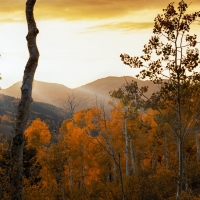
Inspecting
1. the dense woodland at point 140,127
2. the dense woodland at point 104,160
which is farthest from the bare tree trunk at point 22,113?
the dense woodland at point 104,160

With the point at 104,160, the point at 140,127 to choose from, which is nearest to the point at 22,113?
the point at 140,127

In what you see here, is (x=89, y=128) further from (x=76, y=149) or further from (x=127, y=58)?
(x=127, y=58)

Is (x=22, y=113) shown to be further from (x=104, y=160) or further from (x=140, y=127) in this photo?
(x=104, y=160)

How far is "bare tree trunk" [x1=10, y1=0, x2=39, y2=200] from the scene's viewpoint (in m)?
5.23

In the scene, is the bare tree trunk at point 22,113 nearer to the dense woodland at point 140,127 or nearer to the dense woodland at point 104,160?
the dense woodland at point 140,127

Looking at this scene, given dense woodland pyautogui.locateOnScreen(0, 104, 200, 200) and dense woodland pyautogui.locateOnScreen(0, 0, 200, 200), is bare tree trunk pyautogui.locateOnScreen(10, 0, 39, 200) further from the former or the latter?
dense woodland pyautogui.locateOnScreen(0, 104, 200, 200)

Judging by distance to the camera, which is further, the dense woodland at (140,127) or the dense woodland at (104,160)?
the dense woodland at (104,160)

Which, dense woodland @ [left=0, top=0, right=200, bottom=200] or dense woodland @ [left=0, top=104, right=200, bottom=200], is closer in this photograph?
dense woodland @ [left=0, top=0, right=200, bottom=200]

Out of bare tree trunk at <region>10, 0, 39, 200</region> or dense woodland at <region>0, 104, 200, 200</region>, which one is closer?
bare tree trunk at <region>10, 0, 39, 200</region>

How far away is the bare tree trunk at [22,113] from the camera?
5.23 meters

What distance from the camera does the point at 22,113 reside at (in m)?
5.23

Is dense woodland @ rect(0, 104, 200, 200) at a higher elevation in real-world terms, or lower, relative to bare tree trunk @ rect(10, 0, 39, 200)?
lower

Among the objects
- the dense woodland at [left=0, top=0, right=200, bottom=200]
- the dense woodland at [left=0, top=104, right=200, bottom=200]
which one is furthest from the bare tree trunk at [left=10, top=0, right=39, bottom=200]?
the dense woodland at [left=0, top=104, right=200, bottom=200]

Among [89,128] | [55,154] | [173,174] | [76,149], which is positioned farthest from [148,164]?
[55,154]
